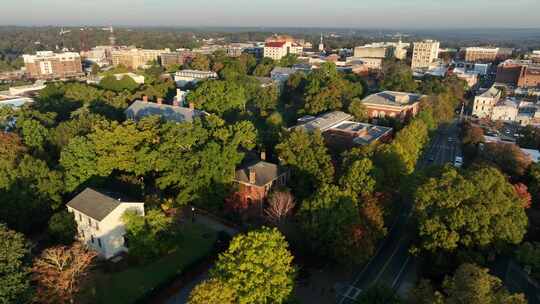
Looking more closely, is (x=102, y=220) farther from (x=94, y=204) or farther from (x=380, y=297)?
(x=380, y=297)

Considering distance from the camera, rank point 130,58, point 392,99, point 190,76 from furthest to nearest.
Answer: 1. point 130,58
2. point 190,76
3. point 392,99

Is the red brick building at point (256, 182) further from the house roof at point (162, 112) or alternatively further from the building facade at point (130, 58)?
the building facade at point (130, 58)

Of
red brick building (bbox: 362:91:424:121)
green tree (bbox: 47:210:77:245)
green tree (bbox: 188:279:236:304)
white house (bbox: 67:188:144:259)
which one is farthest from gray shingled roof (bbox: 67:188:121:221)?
red brick building (bbox: 362:91:424:121)

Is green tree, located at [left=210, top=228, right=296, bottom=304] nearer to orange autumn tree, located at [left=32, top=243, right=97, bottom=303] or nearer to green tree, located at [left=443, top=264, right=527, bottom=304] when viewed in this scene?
orange autumn tree, located at [left=32, top=243, right=97, bottom=303]

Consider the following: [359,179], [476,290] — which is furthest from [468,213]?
[476,290]

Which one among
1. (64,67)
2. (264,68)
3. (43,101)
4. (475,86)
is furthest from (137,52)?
(475,86)

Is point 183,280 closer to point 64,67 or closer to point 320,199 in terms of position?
point 320,199
